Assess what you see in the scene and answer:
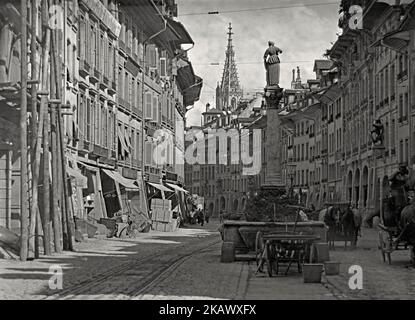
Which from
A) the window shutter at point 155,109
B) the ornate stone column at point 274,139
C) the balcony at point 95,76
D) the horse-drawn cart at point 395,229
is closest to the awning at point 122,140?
the balcony at point 95,76

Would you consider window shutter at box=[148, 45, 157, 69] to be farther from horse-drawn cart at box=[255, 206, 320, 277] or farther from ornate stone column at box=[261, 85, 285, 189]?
horse-drawn cart at box=[255, 206, 320, 277]

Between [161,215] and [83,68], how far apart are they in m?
12.6

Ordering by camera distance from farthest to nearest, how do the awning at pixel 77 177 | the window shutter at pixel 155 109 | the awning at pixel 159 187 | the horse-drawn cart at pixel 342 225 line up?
the window shutter at pixel 155 109 < the awning at pixel 159 187 < the awning at pixel 77 177 < the horse-drawn cart at pixel 342 225

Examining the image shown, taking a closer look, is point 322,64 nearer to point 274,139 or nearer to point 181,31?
point 181,31

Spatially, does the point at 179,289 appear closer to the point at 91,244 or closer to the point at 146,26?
the point at 91,244

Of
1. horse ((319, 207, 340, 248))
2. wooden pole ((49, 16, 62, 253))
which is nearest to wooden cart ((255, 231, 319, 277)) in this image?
wooden pole ((49, 16, 62, 253))

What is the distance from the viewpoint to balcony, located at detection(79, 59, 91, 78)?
4016cm

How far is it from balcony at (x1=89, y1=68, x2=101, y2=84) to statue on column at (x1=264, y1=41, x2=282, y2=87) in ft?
49.9

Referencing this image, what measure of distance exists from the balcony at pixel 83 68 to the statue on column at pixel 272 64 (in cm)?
1353

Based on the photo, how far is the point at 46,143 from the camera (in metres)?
25.1

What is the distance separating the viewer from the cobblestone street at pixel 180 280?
14.9m

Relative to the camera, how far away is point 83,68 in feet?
132

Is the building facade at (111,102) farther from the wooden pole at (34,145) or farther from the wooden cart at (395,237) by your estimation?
the wooden cart at (395,237)

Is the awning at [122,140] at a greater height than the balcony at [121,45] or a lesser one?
lesser
